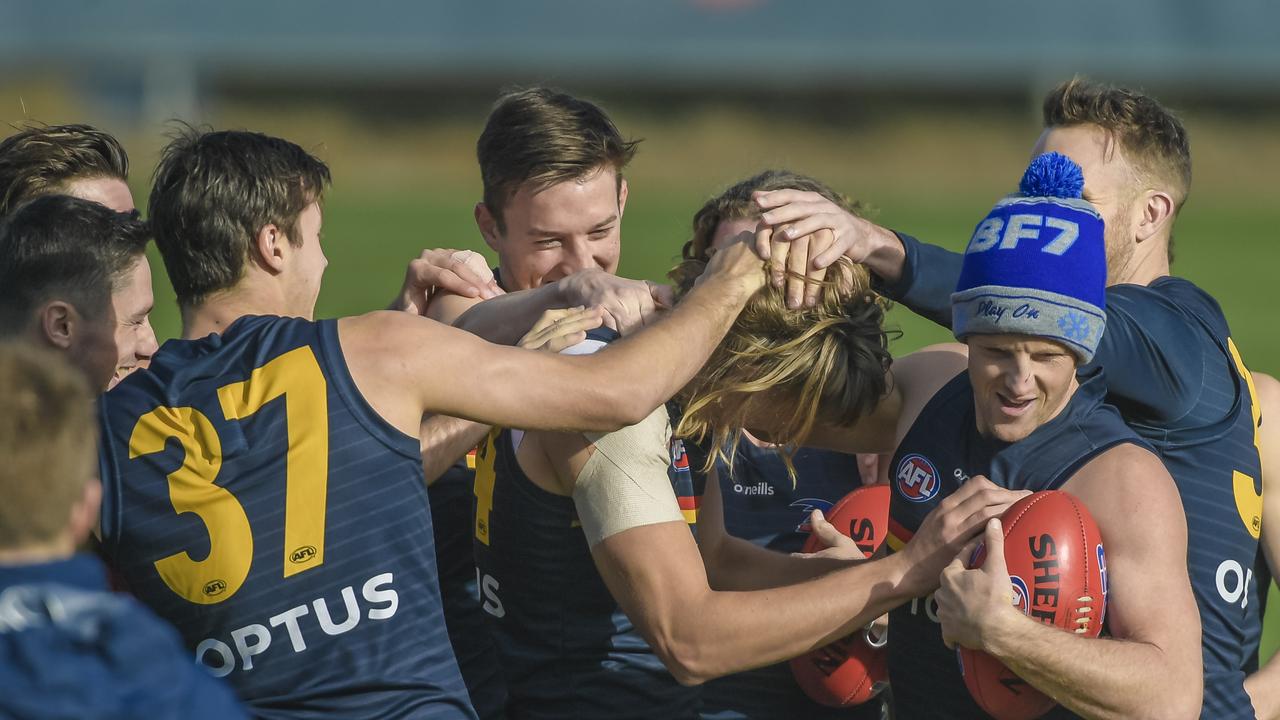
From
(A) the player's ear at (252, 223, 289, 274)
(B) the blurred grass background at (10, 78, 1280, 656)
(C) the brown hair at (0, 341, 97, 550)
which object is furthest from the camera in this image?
(B) the blurred grass background at (10, 78, 1280, 656)

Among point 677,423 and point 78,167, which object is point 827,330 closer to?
point 677,423

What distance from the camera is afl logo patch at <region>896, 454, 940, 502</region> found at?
4.18 meters

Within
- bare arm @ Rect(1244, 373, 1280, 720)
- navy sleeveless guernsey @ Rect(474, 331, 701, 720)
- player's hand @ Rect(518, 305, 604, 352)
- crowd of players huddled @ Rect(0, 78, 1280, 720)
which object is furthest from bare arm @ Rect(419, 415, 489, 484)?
bare arm @ Rect(1244, 373, 1280, 720)

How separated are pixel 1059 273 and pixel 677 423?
1179 millimetres

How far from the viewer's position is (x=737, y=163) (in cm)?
3875

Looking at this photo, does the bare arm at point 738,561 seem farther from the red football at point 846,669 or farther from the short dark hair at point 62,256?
the short dark hair at point 62,256

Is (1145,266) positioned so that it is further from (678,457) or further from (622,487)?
(622,487)

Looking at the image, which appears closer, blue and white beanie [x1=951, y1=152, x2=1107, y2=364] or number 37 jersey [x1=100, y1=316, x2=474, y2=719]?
number 37 jersey [x1=100, y1=316, x2=474, y2=719]

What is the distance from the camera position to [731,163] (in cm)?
3944

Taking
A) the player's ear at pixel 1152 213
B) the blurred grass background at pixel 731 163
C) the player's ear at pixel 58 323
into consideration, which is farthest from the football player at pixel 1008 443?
the blurred grass background at pixel 731 163

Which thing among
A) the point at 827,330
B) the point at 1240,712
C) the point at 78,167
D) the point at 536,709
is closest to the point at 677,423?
the point at 827,330

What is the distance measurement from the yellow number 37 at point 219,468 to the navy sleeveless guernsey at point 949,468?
1.70 m

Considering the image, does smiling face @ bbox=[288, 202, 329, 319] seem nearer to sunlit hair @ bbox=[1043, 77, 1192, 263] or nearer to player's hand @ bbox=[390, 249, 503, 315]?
player's hand @ bbox=[390, 249, 503, 315]

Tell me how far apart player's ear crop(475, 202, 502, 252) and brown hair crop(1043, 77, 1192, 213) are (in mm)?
2216
